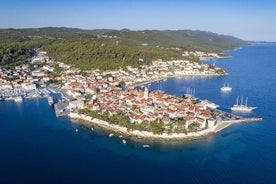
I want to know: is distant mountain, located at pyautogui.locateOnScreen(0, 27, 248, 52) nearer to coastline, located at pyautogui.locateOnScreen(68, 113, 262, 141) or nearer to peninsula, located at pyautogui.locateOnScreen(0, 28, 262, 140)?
peninsula, located at pyautogui.locateOnScreen(0, 28, 262, 140)

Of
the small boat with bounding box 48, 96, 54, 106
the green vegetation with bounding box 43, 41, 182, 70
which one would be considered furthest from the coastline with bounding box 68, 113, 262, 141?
the green vegetation with bounding box 43, 41, 182, 70

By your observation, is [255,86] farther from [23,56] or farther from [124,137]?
[23,56]

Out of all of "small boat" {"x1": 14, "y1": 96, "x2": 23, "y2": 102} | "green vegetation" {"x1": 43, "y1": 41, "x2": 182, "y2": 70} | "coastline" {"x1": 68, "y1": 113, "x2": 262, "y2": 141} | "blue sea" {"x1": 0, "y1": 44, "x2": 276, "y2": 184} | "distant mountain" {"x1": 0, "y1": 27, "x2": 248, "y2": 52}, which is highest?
"distant mountain" {"x1": 0, "y1": 27, "x2": 248, "y2": 52}

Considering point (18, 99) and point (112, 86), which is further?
point (112, 86)

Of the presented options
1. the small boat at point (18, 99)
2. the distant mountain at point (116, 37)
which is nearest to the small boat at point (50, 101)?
the small boat at point (18, 99)

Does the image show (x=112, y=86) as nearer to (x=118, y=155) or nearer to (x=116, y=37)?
(x=118, y=155)

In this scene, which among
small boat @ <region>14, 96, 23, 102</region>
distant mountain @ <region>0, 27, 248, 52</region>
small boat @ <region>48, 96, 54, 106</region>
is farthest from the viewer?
distant mountain @ <region>0, 27, 248, 52</region>

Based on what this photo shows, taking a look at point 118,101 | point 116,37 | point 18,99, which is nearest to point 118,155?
point 118,101

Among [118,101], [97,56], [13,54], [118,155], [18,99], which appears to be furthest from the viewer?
[97,56]

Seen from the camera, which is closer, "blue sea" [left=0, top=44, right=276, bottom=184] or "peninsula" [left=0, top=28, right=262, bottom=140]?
"blue sea" [left=0, top=44, right=276, bottom=184]
